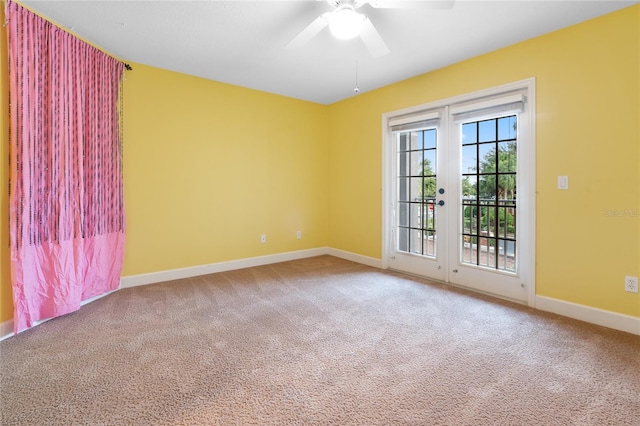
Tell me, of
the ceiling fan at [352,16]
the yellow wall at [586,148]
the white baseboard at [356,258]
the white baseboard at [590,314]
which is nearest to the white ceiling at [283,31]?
Answer: the yellow wall at [586,148]

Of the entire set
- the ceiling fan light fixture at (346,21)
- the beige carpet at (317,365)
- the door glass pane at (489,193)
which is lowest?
the beige carpet at (317,365)

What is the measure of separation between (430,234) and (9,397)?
150 inches

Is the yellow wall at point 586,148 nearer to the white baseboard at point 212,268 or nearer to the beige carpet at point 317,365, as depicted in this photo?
the beige carpet at point 317,365

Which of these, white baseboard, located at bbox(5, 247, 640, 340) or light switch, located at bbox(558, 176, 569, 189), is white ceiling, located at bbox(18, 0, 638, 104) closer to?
light switch, located at bbox(558, 176, 569, 189)

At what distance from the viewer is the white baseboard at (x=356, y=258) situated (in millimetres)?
4428

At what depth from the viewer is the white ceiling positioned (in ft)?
7.80

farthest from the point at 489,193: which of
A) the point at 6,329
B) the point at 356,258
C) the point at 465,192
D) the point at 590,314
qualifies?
the point at 6,329

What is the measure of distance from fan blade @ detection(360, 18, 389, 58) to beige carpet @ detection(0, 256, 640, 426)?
7.40ft

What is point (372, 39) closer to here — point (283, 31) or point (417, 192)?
A: point (283, 31)

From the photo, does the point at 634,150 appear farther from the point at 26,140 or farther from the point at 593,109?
the point at 26,140

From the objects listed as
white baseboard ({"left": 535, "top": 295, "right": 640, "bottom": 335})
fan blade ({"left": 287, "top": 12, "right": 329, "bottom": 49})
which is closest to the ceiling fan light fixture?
fan blade ({"left": 287, "top": 12, "right": 329, "bottom": 49})

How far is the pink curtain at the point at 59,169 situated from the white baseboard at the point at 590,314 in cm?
424

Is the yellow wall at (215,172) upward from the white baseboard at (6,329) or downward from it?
A: upward

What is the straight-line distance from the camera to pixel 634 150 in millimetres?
2348
